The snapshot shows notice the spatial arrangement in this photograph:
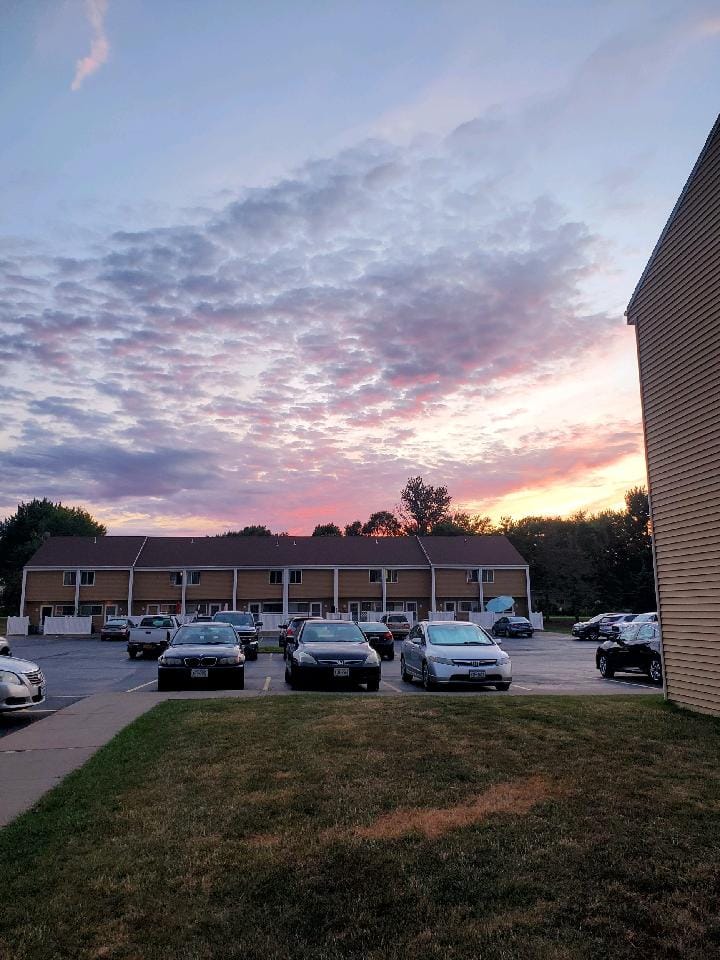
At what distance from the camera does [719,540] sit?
34.6ft

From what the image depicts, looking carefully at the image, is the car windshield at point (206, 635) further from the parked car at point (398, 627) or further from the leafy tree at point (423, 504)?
the leafy tree at point (423, 504)

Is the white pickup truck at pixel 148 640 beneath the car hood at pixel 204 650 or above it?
beneath

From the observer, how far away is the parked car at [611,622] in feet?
139

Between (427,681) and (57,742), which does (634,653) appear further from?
(57,742)

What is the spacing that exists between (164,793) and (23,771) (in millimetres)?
2426

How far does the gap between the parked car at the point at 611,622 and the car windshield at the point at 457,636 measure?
87.3 feet

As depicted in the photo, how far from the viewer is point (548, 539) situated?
278ft

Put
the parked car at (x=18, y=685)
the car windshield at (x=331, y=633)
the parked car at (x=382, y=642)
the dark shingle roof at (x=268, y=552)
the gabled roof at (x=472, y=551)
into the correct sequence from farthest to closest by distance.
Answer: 1. the gabled roof at (x=472, y=551)
2. the dark shingle roof at (x=268, y=552)
3. the parked car at (x=382, y=642)
4. the car windshield at (x=331, y=633)
5. the parked car at (x=18, y=685)

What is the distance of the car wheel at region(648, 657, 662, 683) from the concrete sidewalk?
1034 centimetres

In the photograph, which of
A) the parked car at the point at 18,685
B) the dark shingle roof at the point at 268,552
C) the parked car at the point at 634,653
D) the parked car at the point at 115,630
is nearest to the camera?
the parked car at the point at 18,685

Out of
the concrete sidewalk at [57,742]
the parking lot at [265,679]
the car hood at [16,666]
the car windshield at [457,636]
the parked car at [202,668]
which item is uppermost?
the car windshield at [457,636]

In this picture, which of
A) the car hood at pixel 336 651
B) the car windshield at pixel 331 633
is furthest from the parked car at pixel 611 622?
the car hood at pixel 336 651

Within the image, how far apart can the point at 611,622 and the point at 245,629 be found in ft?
87.0

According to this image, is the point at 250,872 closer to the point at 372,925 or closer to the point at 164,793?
the point at 372,925
